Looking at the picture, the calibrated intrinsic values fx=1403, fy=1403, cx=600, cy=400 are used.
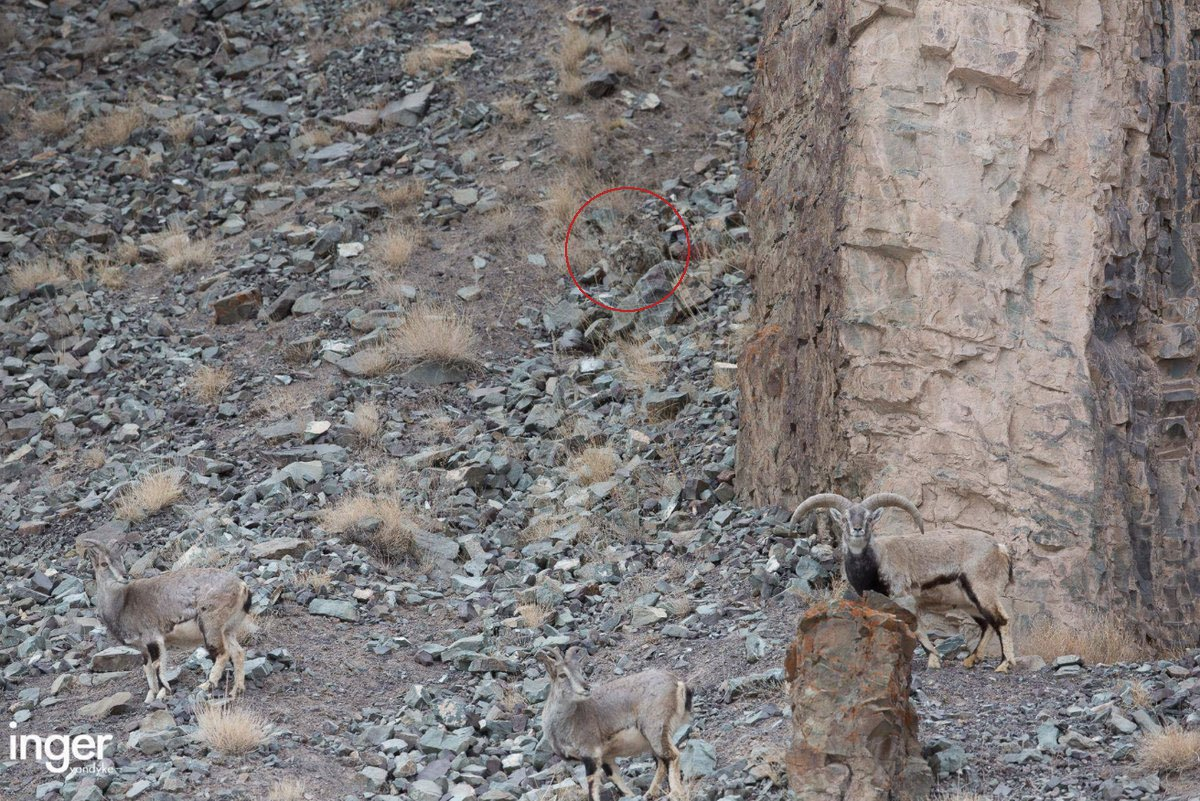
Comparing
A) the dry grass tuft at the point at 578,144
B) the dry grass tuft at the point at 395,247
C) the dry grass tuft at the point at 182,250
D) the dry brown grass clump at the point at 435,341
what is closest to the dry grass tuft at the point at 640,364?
the dry brown grass clump at the point at 435,341

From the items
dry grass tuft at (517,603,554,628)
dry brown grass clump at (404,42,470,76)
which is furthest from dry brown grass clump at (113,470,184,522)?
dry brown grass clump at (404,42,470,76)

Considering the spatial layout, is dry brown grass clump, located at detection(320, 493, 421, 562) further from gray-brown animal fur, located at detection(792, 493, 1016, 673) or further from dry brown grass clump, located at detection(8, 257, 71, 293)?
dry brown grass clump, located at detection(8, 257, 71, 293)

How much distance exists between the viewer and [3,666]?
10.7 meters

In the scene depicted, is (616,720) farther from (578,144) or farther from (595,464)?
(578,144)

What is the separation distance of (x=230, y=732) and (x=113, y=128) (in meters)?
13.4

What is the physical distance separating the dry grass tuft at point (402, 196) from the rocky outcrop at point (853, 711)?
38.2 feet

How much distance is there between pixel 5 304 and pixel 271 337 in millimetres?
3576

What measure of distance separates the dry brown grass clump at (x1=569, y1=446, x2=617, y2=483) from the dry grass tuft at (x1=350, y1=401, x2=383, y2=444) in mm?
2142

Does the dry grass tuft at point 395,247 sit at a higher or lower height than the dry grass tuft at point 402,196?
lower

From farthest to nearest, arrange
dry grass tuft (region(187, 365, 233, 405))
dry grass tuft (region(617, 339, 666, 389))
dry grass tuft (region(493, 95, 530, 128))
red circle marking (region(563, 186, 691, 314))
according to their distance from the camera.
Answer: dry grass tuft (region(493, 95, 530, 128))
red circle marking (region(563, 186, 691, 314))
dry grass tuft (region(187, 365, 233, 405))
dry grass tuft (region(617, 339, 666, 389))

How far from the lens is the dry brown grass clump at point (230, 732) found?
8.50m

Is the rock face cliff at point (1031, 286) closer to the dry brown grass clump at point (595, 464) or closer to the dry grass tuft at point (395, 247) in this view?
the dry brown grass clump at point (595, 464)

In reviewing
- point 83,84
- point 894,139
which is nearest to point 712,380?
point 894,139

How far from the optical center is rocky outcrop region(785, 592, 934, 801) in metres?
6.86
